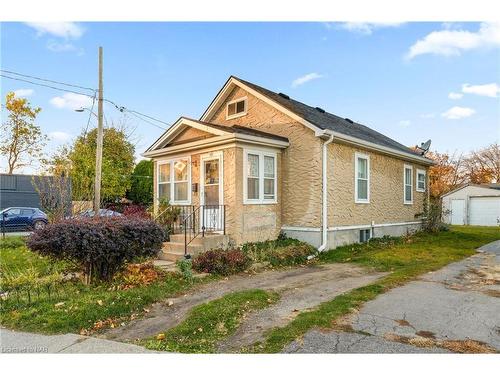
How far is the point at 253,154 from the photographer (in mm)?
11031

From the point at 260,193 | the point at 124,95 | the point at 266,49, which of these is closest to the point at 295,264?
the point at 260,193

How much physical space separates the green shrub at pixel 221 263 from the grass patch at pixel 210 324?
1944 millimetres

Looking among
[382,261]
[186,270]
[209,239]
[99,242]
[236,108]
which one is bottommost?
[382,261]

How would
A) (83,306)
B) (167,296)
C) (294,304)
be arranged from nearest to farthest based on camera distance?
(83,306)
(294,304)
(167,296)

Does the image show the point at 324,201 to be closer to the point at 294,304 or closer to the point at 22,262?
the point at 294,304

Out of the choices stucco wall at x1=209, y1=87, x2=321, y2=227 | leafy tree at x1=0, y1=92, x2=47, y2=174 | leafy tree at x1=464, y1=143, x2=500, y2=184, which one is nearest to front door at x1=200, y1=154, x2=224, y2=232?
stucco wall at x1=209, y1=87, x2=321, y2=227

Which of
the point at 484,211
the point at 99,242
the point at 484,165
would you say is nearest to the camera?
the point at 99,242

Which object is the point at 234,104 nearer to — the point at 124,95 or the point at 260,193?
the point at 260,193

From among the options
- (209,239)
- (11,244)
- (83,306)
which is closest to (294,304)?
(83,306)

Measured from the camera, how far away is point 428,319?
520cm

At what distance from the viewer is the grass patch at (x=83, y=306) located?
5047mm

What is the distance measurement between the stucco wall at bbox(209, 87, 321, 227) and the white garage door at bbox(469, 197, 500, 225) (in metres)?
23.2

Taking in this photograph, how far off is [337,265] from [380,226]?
17.1ft

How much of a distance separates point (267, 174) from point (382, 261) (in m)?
4.22
